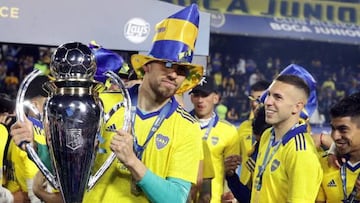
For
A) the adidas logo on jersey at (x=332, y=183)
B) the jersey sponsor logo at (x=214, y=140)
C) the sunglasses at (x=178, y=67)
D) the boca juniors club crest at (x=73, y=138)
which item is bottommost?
the adidas logo on jersey at (x=332, y=183)

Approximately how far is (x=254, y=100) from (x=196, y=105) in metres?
0.80

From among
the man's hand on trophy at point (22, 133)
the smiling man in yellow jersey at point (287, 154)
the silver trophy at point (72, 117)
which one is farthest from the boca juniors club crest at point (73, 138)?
the smiling man in yellow jersey at point (287, 154)

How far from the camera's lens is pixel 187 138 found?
3016 mm

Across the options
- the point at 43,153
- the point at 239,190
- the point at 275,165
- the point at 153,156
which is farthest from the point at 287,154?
the point at 43,153

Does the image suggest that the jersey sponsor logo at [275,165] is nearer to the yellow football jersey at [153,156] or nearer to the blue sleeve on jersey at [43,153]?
the yellow football jersey at [153,156]

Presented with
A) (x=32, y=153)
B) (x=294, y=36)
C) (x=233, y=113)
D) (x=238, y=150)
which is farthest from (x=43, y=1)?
(x=294, y=36)

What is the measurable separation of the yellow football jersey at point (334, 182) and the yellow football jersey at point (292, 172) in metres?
0.16

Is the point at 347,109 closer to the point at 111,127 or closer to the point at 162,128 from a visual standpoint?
the point at 162,128

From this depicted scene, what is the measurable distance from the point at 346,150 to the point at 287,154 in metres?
0.33

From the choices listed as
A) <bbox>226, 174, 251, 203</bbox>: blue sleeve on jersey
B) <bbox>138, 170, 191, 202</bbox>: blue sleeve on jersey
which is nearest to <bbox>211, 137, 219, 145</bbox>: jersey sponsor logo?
<bbox>226, 174, 251, 203</bbox>: blue sleeve on jersey

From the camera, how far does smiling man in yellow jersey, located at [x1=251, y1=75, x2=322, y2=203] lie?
3.67 m

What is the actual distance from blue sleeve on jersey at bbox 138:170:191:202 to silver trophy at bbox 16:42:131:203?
245mm

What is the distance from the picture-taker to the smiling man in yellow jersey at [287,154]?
3668 mm

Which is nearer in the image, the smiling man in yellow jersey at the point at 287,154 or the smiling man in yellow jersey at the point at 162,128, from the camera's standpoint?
the smiling man in yellow jersey at the point at 162,128
